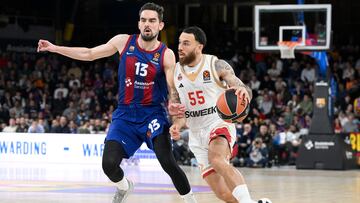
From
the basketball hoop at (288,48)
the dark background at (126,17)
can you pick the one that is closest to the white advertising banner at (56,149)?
the basketball hoop at (288,48)

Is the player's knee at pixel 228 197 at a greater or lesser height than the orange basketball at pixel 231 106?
lesser

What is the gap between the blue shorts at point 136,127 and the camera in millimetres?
8539

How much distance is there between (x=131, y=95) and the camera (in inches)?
338

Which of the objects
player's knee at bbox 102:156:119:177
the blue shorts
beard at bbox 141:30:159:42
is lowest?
player's knee at bbox 102:156:119:177

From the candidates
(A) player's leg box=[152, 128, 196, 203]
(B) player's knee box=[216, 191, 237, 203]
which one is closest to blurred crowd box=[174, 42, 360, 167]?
(A) player's leg box=[152, 128, 196, 203]

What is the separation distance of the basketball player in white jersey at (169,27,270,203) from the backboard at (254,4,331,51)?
11648mm

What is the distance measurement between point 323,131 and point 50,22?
15.0 m

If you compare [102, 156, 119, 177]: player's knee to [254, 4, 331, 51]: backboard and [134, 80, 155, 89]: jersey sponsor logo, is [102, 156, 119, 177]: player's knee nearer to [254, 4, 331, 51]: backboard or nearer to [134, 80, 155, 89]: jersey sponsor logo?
[134, 80, 155, 89]: jersey sponsor logo

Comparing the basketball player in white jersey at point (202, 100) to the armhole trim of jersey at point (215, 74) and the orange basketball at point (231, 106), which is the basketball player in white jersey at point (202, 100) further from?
the orange basketball at point (231, 106)

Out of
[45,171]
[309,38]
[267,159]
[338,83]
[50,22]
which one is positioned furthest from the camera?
[50,22]

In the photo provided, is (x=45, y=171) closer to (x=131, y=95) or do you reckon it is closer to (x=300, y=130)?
(x=300, y=130)

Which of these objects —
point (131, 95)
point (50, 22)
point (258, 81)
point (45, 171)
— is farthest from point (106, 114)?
point (131, 95)

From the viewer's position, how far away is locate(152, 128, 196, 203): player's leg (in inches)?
330

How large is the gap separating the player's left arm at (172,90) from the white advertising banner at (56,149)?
41.7 ft
